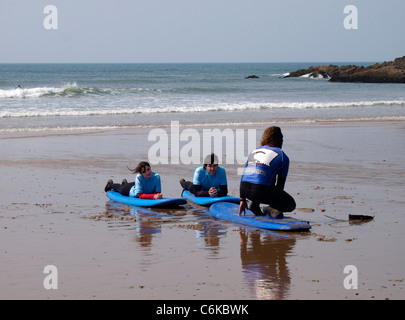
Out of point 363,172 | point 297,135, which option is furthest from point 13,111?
point 363,172

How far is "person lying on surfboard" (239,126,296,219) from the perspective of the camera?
Answer: 961 cm

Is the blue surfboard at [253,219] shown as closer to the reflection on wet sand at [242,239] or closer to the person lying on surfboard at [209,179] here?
the reflection on wet sand at [242,239]

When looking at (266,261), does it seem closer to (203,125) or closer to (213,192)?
(213,192)

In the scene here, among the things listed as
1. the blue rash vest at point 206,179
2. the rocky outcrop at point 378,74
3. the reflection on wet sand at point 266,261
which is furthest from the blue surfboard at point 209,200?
the rocky outcrop at point 378,74

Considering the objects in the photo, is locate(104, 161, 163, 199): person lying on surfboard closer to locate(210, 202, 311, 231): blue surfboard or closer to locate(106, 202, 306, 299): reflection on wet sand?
locate(106, 202, 306, 299): reflection on wet sand

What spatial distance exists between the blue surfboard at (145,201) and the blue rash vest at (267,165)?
1.79 meters

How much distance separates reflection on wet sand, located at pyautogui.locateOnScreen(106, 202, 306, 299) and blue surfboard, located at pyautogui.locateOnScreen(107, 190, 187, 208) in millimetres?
106

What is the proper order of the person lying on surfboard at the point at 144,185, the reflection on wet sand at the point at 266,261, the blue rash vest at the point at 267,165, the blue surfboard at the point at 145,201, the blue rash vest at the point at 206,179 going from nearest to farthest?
the reflection on wet sand at the point at 266,261, the blue rash vest at the point at 267,165, the blue surfboard at the point at 145,201, the person lying on surfboard at the point at 144,185, the blue rash vest at the point at 206,179

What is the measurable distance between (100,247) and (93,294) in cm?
191

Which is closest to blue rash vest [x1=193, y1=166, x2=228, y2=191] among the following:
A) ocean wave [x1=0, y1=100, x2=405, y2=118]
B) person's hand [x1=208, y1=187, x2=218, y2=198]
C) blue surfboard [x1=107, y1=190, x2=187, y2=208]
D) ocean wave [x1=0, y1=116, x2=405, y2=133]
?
person's hand [x1=208, y1=187, x2=218, y2=198]

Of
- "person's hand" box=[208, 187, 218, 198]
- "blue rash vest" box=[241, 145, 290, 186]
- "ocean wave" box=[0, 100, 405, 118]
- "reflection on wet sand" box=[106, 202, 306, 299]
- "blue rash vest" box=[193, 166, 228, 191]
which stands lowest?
"reflection on wet sand" box=[106, 202, 306, 299]

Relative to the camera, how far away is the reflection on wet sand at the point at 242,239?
22.8ft

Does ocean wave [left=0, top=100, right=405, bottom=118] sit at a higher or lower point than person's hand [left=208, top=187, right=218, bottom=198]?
higher
